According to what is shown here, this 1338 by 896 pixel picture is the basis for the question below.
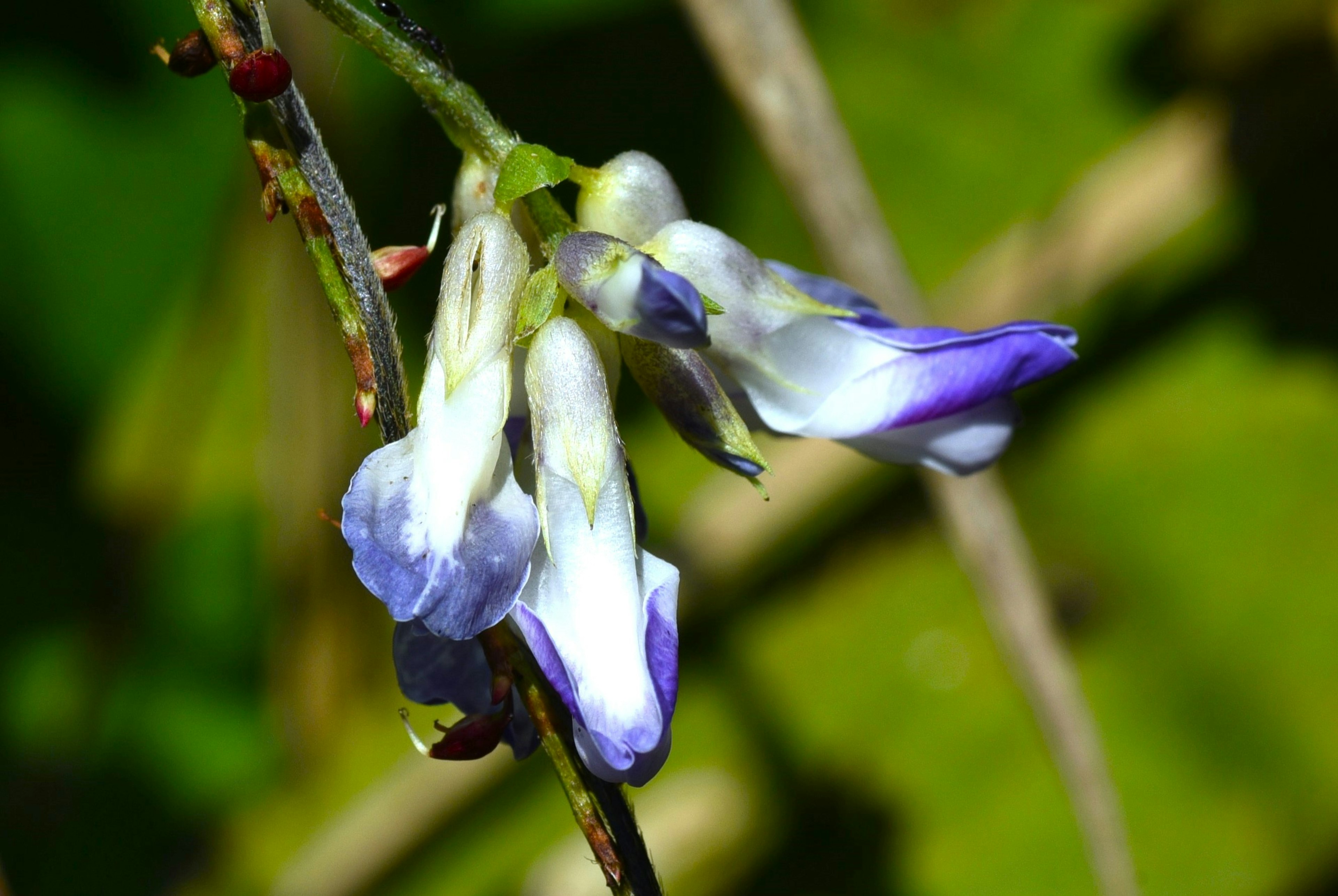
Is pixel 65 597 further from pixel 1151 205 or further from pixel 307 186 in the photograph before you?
pixel 1151 205

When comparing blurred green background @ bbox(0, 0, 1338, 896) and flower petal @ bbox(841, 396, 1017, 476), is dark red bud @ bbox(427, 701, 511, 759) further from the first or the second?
blurred green background @ bbox(0, 0, 1338, 896)

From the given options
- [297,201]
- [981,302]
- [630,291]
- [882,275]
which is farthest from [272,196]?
[981,302]

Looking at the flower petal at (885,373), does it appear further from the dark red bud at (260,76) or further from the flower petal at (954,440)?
the dark red bud at (260,76)

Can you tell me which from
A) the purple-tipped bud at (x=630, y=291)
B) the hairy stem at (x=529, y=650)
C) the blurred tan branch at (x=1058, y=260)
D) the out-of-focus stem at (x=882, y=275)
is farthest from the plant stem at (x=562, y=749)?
the blurred tan branch at (x=1058, y=260)

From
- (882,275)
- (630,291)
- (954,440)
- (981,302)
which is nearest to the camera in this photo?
(630,291)

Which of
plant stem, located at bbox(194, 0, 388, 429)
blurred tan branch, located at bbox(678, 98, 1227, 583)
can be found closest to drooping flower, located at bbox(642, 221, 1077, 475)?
plant stem, located at bbox(194, 0, 388, 429)

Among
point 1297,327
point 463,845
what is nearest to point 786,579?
point 463,845

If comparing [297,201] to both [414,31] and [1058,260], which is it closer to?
[414,31]
